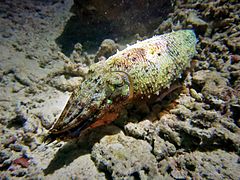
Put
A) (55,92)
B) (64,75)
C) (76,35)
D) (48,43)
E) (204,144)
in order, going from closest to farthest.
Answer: (204,144), (55,92), (64,75), (48,43), (76,35)

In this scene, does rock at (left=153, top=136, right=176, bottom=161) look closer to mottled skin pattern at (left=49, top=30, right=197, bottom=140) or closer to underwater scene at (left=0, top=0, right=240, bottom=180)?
underwater scene at (left=0, top=0, right=240, bottom=180)

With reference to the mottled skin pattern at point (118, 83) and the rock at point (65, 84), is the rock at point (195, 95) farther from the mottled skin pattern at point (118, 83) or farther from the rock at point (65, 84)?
the rock at point (65, 84)

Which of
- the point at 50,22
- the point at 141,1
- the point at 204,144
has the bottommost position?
the point at 204,144

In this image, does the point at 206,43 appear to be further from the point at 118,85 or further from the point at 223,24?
the point at 118,85

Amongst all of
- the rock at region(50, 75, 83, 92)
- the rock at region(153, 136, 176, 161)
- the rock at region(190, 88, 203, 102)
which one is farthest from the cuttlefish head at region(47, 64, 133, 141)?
the rock at region(50, 75, 83, 92)

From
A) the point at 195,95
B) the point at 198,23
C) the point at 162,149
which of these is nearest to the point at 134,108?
the point at 162,149

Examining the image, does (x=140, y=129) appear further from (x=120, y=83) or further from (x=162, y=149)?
(x=120, y=83)

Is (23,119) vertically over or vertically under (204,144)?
over

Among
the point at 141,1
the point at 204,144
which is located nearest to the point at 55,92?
the point at 204,144
